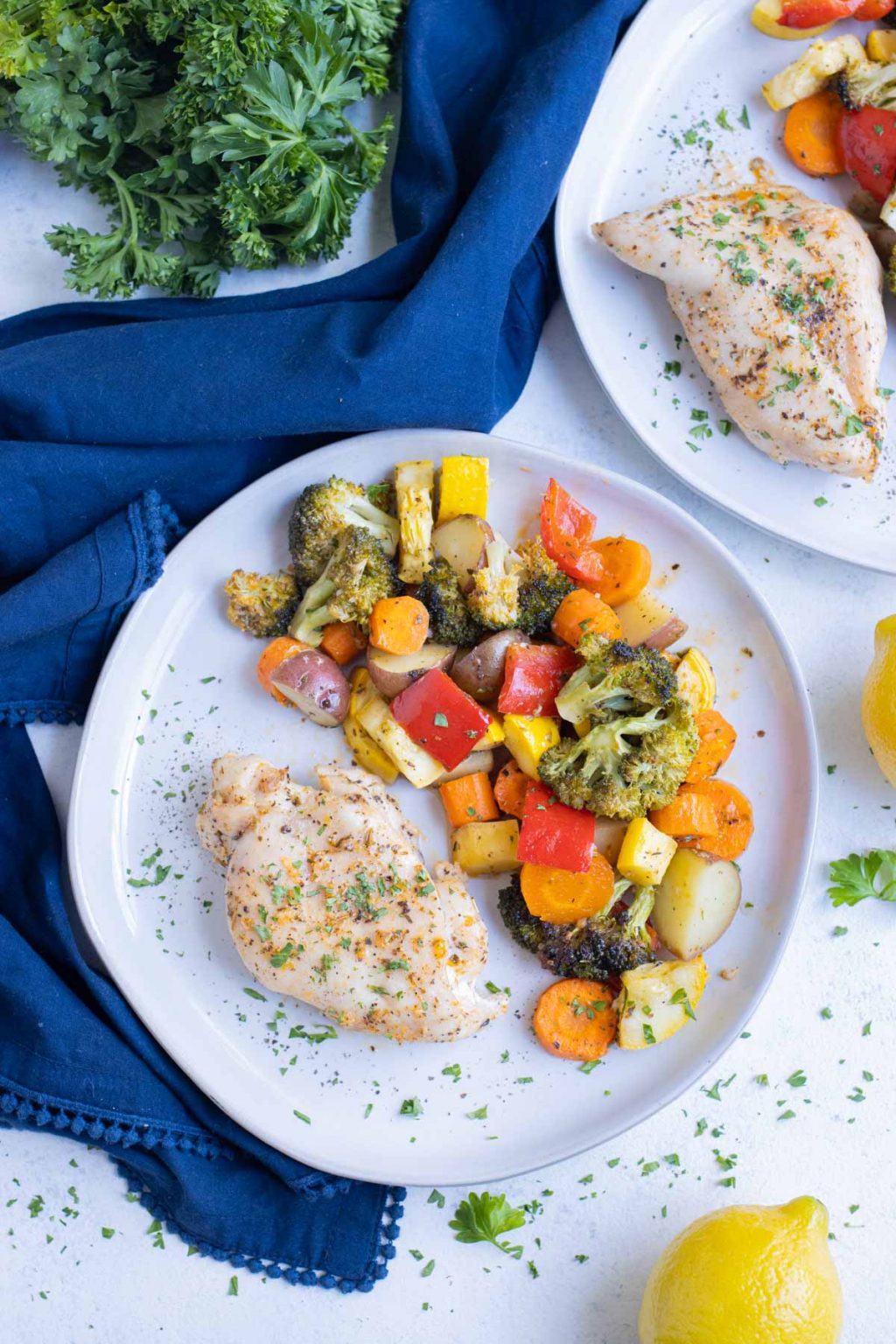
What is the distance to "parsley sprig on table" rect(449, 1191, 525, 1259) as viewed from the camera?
3.43 m

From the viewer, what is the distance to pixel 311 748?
3518 mm

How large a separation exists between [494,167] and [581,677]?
5.02ft

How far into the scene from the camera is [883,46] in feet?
11.8

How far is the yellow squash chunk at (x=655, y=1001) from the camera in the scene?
3307mm

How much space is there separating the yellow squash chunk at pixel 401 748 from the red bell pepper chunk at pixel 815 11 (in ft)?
8.18

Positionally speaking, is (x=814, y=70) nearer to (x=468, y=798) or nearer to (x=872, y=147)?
(x=872, y=147)

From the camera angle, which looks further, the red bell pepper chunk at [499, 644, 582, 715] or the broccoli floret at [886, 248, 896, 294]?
the broccoli floret at [886, 248, 896, 294]

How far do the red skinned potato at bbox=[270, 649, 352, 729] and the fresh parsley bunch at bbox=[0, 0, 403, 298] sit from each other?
4.06 feet

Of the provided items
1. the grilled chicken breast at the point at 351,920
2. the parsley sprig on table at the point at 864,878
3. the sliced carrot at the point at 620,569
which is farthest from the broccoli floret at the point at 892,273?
the grilled chicken breast at the point at 351,920

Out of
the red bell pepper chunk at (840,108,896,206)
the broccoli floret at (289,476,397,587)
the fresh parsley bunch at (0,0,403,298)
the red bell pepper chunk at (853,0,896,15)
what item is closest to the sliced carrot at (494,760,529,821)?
the broccoli floret at (289,476,397,587)

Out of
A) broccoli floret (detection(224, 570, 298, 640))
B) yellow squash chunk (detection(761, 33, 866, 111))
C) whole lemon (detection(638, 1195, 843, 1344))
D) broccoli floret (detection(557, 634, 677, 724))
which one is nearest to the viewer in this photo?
whole lemon (detection(638, 1195, 843, 1344))

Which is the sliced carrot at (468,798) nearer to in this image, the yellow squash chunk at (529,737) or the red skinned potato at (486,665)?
the yellow squash chunk at (529,737)

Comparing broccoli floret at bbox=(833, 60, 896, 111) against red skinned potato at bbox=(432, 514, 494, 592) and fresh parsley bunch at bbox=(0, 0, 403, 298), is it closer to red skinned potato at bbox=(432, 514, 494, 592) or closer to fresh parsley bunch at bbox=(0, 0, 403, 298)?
fresh parsley bunch at bbox=(0, 0, 403, 298)

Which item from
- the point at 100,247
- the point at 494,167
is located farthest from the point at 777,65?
the point at 100,247
